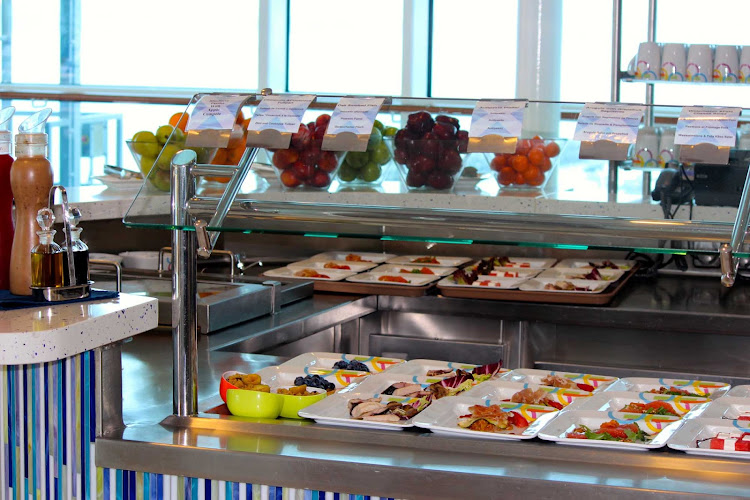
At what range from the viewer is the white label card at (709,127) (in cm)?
163

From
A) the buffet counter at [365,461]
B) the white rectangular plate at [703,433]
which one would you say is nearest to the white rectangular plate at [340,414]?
the buffet counter at [365,461]

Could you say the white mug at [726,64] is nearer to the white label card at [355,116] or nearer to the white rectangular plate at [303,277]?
the white rectangular plate at [303,277]

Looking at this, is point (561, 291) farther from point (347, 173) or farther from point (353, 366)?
point (353, 366)

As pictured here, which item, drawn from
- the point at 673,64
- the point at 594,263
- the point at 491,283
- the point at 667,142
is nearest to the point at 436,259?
the point at 491,283

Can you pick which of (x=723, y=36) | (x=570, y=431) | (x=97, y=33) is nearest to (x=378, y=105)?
(x=570, y=431)

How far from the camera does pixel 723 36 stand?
6000 millimetres

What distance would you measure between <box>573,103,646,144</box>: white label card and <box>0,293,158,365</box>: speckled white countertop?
79 centimetres

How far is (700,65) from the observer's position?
3.71m

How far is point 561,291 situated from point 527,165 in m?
0.42

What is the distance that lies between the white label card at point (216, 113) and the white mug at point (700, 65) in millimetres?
2395

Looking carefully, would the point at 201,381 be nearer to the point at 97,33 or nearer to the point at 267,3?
the point at 267,3

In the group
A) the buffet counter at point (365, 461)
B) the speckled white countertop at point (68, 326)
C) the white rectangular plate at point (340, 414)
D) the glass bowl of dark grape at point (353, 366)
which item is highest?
the speckled white countertop at point (68, 326)

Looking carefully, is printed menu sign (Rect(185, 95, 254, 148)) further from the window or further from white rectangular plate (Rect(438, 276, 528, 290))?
the window

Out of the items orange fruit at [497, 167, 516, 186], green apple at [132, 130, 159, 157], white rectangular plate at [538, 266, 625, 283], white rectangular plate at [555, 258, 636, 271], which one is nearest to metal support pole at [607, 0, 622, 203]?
white rectangular plate at [555, 258, 636, 271]
